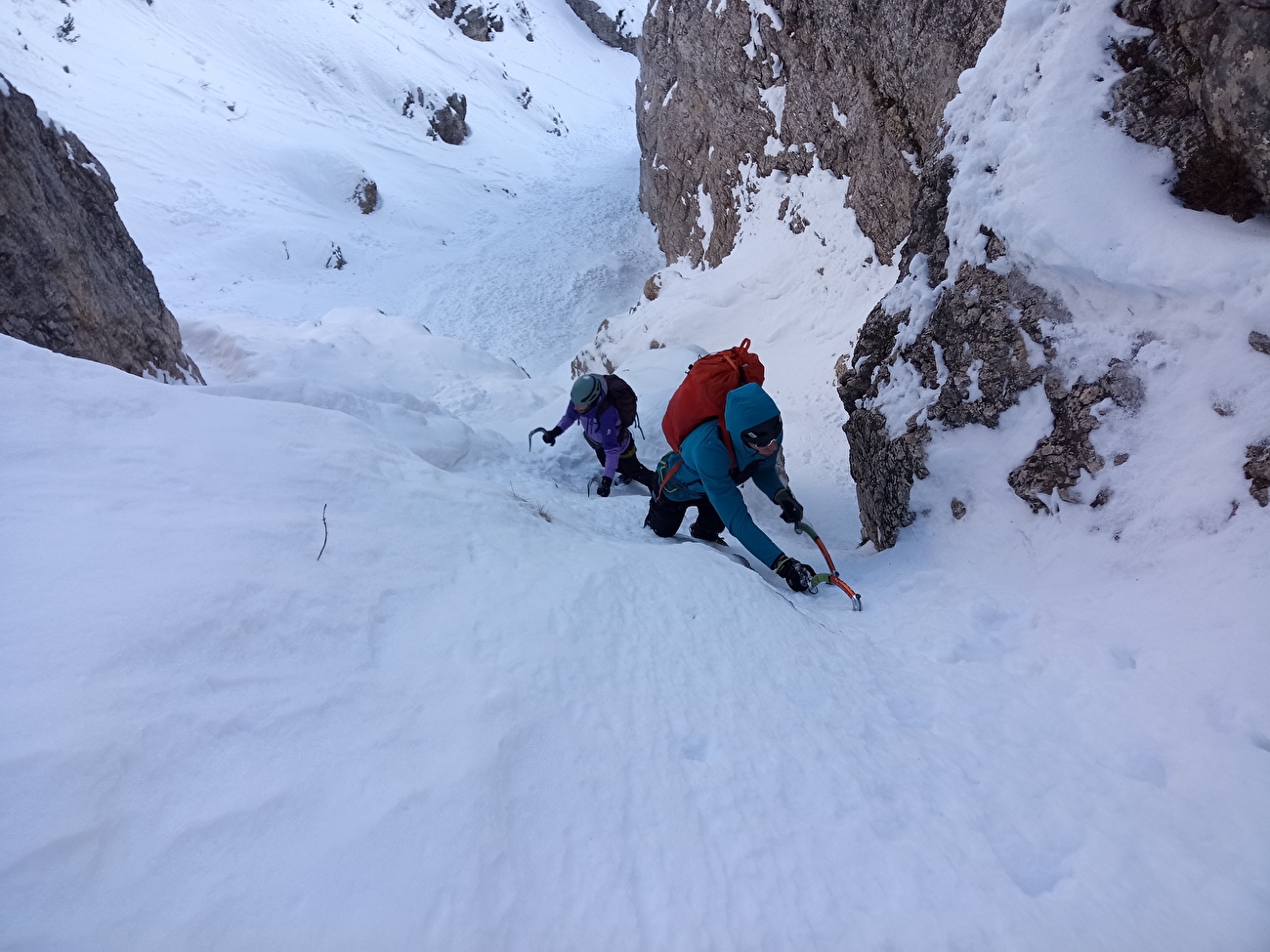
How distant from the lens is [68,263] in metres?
5.10

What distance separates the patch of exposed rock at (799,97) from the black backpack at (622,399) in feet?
9.78

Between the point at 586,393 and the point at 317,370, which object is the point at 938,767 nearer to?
the point at 586,393

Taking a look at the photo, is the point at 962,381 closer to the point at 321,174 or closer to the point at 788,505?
the point at 788,505

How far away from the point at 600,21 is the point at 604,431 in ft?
158

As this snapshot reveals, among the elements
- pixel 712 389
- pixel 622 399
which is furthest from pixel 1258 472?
pixel 622 399

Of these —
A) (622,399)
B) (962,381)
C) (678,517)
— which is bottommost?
(678,517)

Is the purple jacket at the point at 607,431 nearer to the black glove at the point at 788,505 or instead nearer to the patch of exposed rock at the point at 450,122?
the black glove at the point at 788,505

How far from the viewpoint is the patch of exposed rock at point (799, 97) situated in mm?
7441

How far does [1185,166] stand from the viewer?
3.19 m

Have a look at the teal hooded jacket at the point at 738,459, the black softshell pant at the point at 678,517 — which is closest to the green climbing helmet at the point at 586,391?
the black softshell pant at the point at 678,517

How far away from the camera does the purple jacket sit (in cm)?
595

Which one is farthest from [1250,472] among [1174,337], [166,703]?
[166,703]

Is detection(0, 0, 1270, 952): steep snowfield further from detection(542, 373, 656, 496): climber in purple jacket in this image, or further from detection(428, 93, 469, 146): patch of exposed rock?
detection(428, 93, 469, 146): patch of exposed rock

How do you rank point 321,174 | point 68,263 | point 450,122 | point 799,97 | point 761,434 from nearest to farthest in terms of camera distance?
point 761,434
point 68,263
point 799,97
point 321,174
point 450,122
